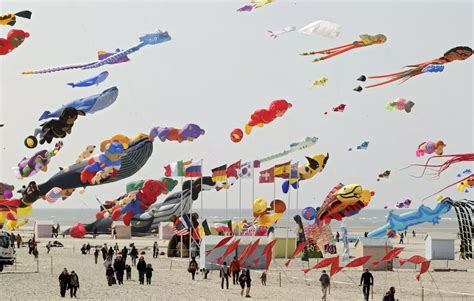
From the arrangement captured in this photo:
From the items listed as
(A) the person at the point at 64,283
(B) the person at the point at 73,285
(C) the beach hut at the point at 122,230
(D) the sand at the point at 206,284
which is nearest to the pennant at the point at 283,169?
(D) the sand at the point at 206,284

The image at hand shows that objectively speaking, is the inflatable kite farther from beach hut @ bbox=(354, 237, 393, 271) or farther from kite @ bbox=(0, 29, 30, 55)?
kite @ bbox=(0, 29, 30, 55)

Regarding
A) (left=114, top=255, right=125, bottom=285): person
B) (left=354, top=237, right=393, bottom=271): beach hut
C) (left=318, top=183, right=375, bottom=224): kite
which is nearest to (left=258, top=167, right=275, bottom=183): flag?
(left=318, top=183, right=375, bottom=224): kite

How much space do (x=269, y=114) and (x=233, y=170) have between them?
3.92m

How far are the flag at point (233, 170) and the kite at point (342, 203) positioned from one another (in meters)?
5.46

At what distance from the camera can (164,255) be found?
184 feet

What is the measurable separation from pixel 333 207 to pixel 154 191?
85.1 ft

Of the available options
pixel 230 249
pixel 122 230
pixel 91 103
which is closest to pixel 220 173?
pixel 91 103

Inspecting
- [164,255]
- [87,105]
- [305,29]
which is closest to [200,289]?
[305,29]

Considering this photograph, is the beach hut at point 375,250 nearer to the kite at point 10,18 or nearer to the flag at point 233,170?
the flag at point 233,170

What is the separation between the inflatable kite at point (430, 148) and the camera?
63094mm

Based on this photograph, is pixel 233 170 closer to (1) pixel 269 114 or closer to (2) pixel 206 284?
(1) pixel 269 114

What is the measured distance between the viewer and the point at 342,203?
172 ft

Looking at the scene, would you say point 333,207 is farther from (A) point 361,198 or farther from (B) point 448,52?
(B) point 448,52

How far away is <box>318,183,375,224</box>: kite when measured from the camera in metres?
52.1
